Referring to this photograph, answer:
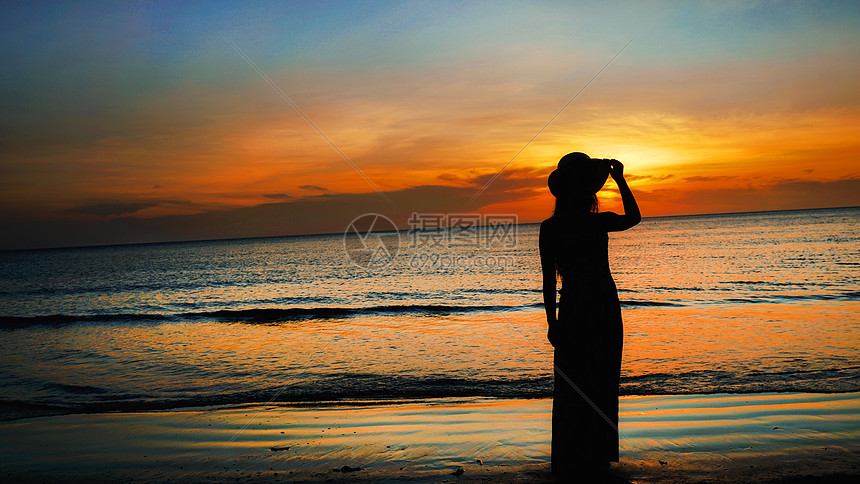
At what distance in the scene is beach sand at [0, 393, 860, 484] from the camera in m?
3.97

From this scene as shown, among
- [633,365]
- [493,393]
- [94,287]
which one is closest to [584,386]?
[493,393]

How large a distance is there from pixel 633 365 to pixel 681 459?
4624 mm

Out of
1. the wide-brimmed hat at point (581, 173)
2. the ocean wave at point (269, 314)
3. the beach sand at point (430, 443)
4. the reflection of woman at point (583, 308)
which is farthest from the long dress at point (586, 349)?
the ocean wave at point (269, 314)

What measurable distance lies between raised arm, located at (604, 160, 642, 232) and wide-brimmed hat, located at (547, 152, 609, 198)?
6cm

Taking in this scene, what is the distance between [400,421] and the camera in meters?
5.82

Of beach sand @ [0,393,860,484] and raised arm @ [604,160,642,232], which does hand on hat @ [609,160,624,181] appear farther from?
beach sand @ [0,393,860,484]

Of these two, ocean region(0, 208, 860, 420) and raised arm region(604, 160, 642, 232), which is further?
ocean region(0, 208, 860, 420)

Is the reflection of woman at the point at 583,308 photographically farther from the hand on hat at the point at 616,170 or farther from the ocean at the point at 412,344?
the ocean at the point at 412,344

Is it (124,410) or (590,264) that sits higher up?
(590,264)

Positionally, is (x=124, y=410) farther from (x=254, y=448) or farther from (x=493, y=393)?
(x=493, y=393)

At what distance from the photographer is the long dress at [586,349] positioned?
3.28 metres

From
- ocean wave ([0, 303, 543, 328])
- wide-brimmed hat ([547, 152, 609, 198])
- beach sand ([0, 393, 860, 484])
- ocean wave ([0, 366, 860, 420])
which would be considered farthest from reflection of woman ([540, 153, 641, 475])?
ocean wave ([0, 303, 543, 328])

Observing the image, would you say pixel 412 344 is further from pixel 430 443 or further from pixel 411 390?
pixel 430 443

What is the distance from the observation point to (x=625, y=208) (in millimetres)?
3281
